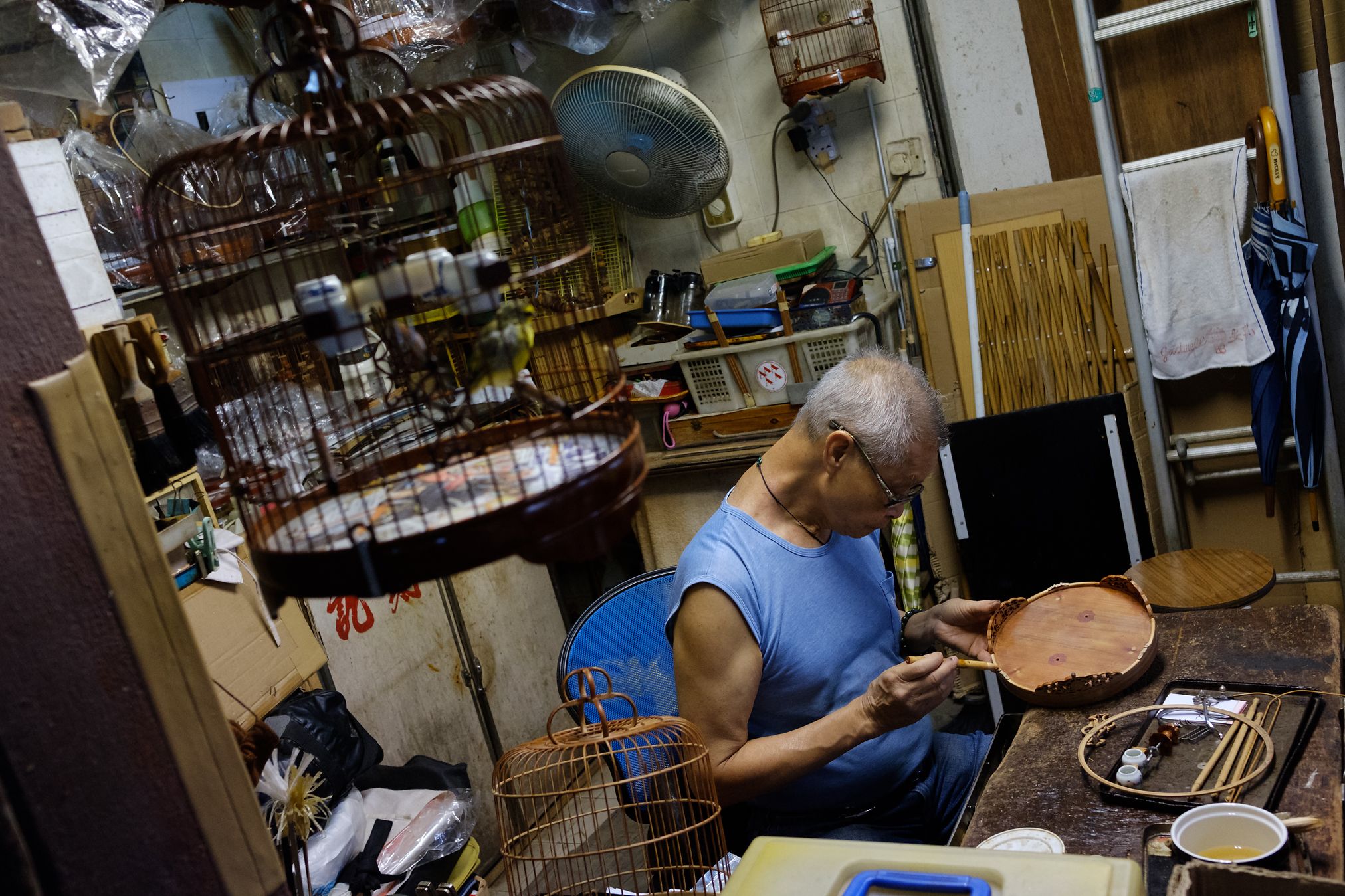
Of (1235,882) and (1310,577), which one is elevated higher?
(1235,882)

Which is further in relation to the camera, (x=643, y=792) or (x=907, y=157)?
(x=907, y=157)

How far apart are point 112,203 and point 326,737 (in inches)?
59.7

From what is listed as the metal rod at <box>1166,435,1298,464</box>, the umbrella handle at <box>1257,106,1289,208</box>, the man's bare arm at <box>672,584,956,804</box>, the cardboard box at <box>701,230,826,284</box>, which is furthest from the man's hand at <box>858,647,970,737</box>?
the cardboard box at <box>701,230,826,284</box>

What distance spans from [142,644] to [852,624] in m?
1.56

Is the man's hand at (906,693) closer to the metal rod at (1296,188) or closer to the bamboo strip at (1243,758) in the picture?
the bamboo strip at (1243,758)

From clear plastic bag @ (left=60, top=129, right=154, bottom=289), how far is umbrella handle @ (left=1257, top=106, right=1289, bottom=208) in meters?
3.13

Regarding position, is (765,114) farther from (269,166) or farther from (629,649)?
(629,649)

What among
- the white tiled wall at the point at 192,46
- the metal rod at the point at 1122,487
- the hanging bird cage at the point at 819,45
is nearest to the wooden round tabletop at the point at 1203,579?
the metal rod at the point at 1122,487

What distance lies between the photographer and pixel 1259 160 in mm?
3115

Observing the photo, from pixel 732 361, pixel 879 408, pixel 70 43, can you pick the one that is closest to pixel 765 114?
pixel 732 361

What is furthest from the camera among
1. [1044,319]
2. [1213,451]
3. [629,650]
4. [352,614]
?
[1044,319]

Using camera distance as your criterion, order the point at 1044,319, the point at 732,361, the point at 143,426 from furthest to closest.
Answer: the point at 732,361 → the point at 1044,319 → the point at 143,426

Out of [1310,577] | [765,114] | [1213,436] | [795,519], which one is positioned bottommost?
[1310,577]

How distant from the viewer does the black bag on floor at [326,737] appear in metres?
2.53
